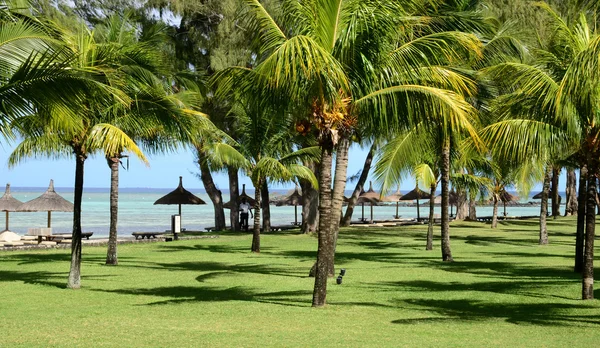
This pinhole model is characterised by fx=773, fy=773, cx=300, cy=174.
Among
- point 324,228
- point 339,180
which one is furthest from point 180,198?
point 324,228

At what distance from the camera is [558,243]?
26266 millimetres

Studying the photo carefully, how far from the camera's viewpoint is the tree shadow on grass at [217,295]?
1250 centimetres

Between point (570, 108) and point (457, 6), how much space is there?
22.2ft

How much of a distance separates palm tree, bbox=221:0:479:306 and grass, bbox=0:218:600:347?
5.10 feet

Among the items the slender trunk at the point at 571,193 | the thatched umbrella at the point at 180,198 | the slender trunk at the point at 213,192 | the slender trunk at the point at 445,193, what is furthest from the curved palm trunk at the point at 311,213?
the slender trunk at the point at 571,193

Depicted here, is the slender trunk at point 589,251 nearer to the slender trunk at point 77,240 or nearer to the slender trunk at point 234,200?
the slender trunk at point 77,240

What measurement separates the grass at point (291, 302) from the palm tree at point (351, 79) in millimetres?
1554

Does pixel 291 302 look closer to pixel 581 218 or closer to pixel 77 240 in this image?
pixel 77 240

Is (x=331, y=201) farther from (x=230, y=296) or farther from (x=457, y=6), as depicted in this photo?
(x=457, y=6)

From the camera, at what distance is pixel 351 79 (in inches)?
466

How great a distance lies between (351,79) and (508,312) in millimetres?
4178

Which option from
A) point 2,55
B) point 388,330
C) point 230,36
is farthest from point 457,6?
point 230,36

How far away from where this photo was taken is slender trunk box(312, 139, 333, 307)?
11.6 meters

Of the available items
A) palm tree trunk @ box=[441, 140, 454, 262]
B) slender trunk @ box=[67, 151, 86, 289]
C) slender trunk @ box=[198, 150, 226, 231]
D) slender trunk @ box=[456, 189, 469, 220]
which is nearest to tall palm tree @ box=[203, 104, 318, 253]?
palm tree trunk @ box=[441, 140, 454, 262]
